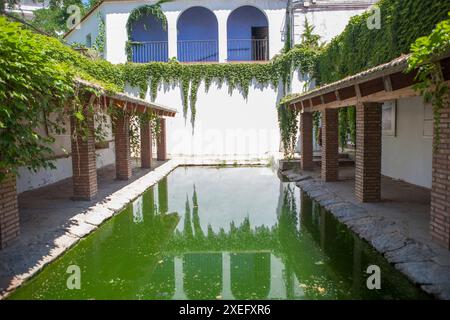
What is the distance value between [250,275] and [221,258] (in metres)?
0.76

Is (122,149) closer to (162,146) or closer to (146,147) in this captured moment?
(146,147)

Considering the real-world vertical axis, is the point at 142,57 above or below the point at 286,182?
above

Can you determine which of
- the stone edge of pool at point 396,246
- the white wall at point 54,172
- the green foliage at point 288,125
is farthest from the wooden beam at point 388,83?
the green foliage at point 288,125

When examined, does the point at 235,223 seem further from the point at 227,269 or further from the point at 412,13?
the point at 412,13

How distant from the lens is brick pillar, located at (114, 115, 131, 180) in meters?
11.4

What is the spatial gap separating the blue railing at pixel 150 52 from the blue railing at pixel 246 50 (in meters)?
3.39

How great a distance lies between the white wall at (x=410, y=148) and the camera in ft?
29.9

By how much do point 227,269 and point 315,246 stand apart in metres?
1.58

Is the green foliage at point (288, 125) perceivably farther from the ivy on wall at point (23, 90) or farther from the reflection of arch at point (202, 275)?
the ivy on wall at point (23, 90)


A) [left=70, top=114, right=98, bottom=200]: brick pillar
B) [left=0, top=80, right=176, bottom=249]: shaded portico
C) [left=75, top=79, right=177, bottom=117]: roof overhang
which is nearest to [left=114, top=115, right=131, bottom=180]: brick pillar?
[left=0, top=80, right=176, bottom=249]: shaded portico

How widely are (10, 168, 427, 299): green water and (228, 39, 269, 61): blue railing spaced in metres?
13.6

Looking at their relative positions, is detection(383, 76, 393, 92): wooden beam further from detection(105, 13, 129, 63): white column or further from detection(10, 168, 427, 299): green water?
detection(105, 13, 129, 63): white column
